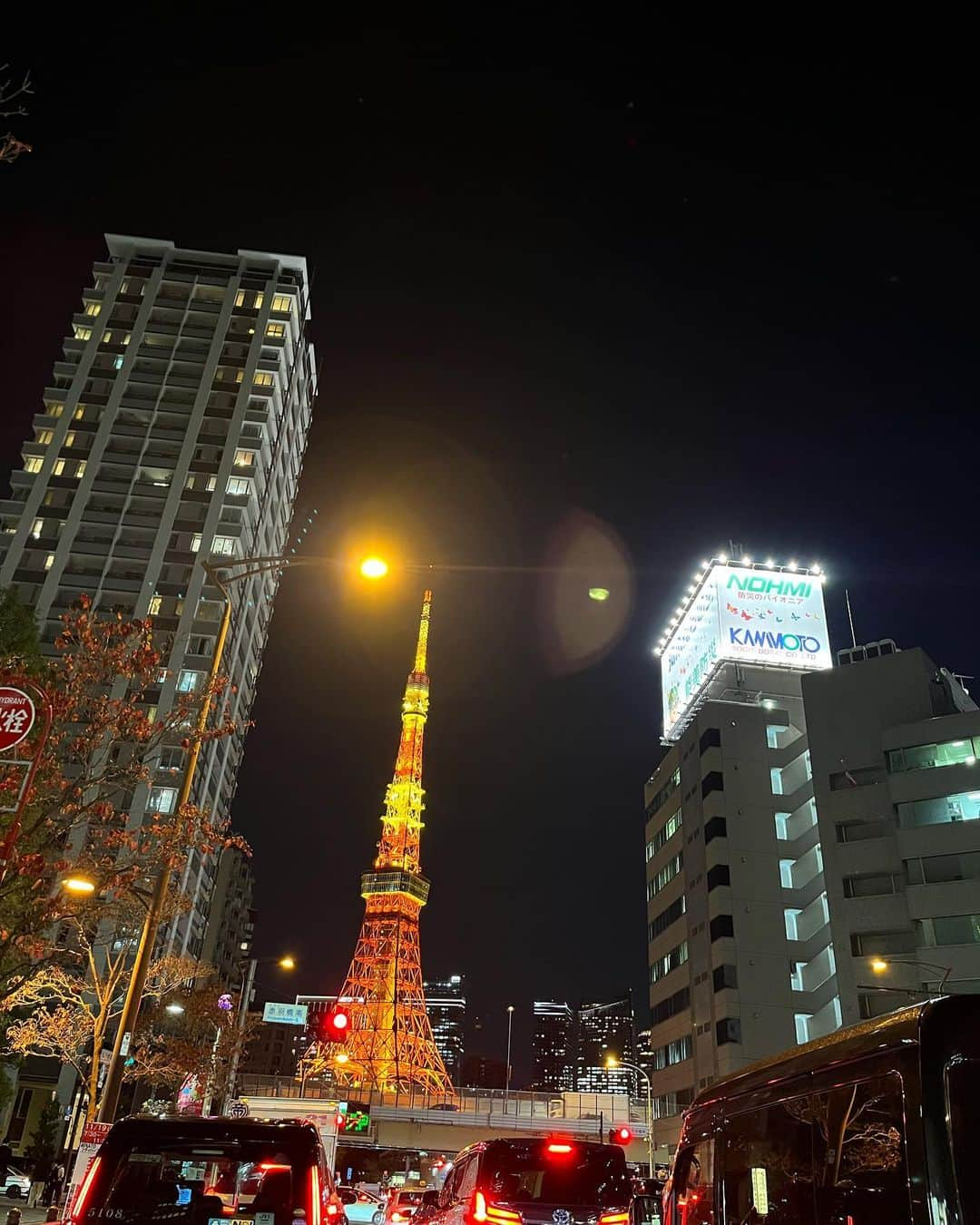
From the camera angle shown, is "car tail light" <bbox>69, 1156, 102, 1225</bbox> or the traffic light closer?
"car tail light" <bbox>69, 1156, 102, 1225</bbox>

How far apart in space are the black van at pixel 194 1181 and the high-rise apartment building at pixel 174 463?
5541 centimetres

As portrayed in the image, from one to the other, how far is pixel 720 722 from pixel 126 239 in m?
68.1

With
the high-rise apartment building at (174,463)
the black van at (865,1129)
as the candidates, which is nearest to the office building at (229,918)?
the high-rise apartment building at (174,463)

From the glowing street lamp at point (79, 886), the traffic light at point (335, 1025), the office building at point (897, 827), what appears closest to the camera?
the glowing street lamp at point (79, 886)

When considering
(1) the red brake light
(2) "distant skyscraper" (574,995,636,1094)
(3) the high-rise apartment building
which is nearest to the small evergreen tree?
(1) the red brake light

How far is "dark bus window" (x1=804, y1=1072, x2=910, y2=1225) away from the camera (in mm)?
4840

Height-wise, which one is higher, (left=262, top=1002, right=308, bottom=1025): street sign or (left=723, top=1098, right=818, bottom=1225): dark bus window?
(left=262, top=1002, right=308, bottom=1025): street sign

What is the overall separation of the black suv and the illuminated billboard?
1911 inches

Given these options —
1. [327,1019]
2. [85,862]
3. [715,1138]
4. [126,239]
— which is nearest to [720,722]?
[327,1019]

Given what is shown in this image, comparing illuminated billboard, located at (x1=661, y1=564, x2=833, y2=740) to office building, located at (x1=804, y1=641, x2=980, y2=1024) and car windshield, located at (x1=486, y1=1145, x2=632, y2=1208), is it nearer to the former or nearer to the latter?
office building, located at (x1=804, y1=641, x2=980, y2=1024)

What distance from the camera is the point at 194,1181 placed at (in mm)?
6027

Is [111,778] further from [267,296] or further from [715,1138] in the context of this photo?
[267,296]

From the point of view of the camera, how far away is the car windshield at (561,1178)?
8758 mm

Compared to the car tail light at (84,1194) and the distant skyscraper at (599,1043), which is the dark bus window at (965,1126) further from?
the distant skyscraper at (599,1043)
